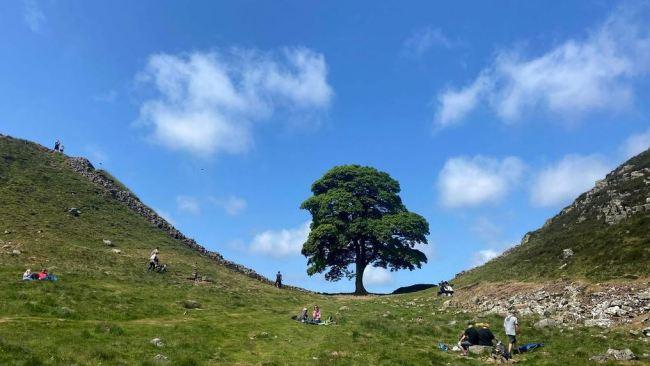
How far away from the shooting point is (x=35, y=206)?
59656 millimetres

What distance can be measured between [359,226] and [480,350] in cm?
5086

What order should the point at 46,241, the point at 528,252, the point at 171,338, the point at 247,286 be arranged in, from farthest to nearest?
the point at 528,252 < the point at 247,286 < the point at 46,241 < the point at 171,338

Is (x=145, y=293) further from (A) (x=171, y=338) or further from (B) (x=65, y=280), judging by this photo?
(A) (x=171, y=338)

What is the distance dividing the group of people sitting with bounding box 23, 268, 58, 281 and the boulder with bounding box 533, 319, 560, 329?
33.3 meters

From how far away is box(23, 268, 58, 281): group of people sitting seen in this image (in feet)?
109

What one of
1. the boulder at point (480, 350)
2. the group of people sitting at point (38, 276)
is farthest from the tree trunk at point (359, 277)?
the boulder at point (480, 350)

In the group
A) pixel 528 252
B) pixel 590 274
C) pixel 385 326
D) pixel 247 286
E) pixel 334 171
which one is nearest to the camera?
pixel 385 326

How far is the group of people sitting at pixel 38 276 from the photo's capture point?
109 feet

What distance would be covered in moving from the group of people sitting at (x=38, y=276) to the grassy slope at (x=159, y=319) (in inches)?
30.6

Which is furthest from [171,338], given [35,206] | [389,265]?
[389,265]

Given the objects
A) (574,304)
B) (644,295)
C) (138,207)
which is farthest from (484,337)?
(138,207)

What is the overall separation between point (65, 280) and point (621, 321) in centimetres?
3763

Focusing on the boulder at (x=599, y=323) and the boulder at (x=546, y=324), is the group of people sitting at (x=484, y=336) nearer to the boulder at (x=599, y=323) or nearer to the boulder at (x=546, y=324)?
the boulder at (x=546, y=324)

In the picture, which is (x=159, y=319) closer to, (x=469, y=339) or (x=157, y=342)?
(x=157, y=342)
